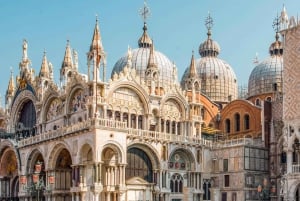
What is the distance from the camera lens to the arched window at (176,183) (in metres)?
47.0

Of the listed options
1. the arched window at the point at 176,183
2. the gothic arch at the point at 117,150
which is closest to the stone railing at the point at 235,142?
the arched window at the point at 176,183

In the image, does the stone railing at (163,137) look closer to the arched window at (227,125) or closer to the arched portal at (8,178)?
the arched window at (227,125)

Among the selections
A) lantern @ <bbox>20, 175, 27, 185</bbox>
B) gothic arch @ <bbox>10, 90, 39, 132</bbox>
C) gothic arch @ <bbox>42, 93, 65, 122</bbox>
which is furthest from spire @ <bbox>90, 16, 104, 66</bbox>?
gothic arch @ <bbox>10, 90, 39, 132</bbox>

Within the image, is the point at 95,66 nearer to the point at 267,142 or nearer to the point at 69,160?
the point at 69,160

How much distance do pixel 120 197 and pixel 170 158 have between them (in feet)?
24.9

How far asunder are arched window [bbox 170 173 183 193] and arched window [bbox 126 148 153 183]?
2.24m

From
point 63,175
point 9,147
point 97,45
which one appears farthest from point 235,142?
point 9,147

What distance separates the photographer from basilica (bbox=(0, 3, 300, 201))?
41062 mm

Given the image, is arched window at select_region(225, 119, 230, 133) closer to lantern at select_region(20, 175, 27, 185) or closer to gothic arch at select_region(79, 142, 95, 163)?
gothic arch at select_region(79, 142, 95, 163)

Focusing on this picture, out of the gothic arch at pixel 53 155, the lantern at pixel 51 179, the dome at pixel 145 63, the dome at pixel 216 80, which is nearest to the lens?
the gothic arch at pixel 53 155

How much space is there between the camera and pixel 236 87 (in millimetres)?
68875

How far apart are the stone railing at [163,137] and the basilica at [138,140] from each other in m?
0.10

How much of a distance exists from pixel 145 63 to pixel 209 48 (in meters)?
11.9

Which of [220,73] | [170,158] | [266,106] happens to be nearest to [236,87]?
[220,73]
